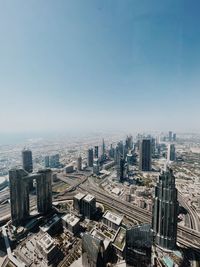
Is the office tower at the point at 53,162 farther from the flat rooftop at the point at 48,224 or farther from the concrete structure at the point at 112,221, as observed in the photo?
the concrete structure at the point at 112,221

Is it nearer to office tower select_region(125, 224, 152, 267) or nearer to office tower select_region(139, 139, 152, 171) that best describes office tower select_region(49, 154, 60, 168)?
office tower select_region(139, 139, 152, 171)

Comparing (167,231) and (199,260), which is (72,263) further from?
(199,260)

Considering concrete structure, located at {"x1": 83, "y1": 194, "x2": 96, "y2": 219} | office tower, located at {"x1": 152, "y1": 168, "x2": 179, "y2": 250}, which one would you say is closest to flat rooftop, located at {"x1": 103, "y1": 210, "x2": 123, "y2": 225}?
concrete structure, located at {"x1": 83, "y1": 194, "x2": 96, "y2": 219}

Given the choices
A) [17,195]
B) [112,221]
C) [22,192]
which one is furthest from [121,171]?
[17,195]

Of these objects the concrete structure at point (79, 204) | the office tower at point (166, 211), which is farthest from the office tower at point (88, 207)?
the office tower at point (166, 211)

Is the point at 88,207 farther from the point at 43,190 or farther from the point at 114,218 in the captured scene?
the point at 43,190

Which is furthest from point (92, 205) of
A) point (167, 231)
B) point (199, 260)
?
point (199, 260)

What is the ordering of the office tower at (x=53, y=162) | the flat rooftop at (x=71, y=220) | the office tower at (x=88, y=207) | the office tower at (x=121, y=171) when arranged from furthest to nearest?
the office tower at (x=53, y=162) < the office tower at (x=121, y=171) < the office tower at (x=88, y=207) < the flat rooftop at (x=71, y=220)
